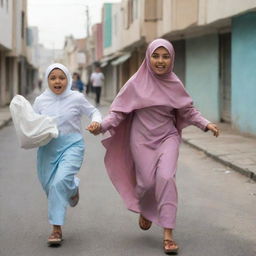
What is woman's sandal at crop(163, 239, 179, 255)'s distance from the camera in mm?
4512

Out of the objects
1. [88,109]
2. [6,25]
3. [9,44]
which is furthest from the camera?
[9,44]

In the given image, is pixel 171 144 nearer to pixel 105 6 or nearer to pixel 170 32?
pixel 170 32

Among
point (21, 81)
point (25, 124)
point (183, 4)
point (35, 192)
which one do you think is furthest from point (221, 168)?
point (21, 81)

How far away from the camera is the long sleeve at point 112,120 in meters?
4.88

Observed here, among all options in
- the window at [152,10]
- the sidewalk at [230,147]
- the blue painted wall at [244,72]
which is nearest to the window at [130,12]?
the window at [152,10]

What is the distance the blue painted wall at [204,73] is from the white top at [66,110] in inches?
502

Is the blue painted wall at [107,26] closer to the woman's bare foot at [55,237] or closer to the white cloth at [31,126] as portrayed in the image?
the white cloth at [31,126]

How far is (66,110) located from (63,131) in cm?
19

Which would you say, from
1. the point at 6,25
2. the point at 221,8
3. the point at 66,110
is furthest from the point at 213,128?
the point at 6,25

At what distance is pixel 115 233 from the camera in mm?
5203

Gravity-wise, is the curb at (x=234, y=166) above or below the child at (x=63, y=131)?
below

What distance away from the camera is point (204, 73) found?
1858 cm

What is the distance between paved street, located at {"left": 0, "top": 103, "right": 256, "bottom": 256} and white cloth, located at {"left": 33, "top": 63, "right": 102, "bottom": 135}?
39.7 inches

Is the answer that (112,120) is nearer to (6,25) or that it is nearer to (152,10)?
(152,10)
